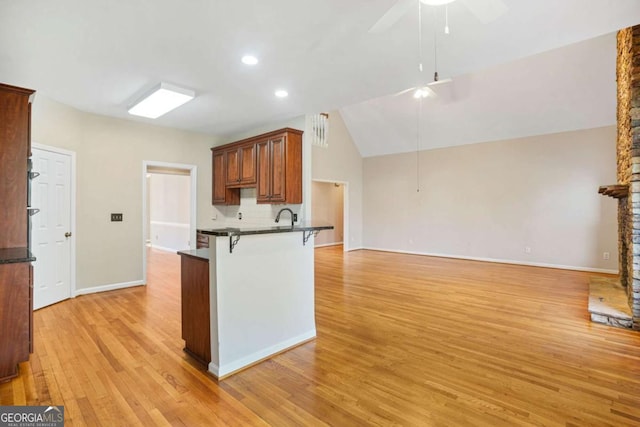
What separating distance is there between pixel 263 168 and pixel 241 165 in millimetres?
593

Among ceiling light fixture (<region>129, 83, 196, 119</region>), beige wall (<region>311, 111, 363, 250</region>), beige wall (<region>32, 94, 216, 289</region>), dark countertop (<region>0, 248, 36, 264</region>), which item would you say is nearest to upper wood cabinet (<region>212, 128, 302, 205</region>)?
beige wall (<region>32, 94, 216, 289</region>)

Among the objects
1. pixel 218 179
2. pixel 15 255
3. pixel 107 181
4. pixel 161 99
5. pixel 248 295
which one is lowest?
pixel 248 295

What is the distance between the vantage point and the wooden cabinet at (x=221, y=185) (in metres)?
5.90

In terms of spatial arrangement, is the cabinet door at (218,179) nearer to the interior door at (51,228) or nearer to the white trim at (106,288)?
the white trim at (106,288)

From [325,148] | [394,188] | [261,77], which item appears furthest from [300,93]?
[394,188]

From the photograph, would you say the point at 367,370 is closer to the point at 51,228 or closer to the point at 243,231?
the point at 243,231

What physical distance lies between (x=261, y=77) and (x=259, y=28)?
99 centimetres

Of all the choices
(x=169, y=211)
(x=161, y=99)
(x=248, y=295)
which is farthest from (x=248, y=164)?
(x=169, y=211)

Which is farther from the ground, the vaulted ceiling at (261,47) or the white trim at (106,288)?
the vaulted ceiling at (261,47)

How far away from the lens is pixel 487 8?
1981 mm

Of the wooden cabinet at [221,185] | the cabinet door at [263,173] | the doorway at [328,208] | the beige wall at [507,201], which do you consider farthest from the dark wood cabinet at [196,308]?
the doorway at [328,208]

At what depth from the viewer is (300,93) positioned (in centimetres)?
395

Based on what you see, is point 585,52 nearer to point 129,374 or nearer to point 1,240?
point 129,374

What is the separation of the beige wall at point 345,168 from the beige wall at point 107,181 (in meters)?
3.90
